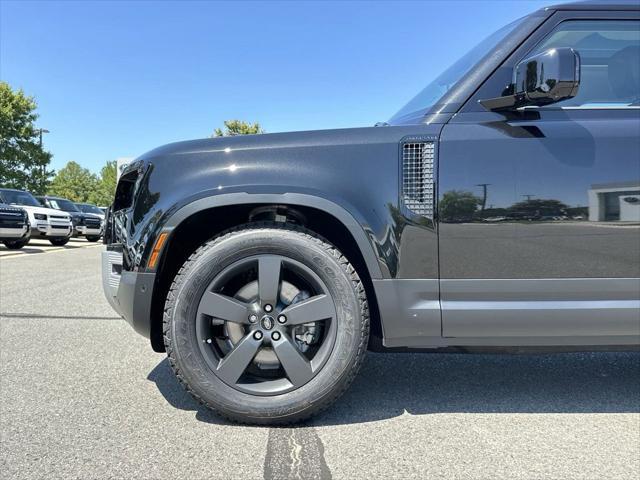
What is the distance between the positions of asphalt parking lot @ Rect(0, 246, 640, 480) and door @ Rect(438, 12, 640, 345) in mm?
483

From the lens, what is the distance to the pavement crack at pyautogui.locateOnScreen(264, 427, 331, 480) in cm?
175

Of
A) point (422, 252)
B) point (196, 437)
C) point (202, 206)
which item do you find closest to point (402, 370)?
point (422, 252)

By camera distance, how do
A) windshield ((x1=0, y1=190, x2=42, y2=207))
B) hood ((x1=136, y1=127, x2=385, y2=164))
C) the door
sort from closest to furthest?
1. the door
2. hood ((x1=136, y1=127, x2=385, y2=164))
3. windshield ((x1=0, y1=190, x2=42, y2=207))

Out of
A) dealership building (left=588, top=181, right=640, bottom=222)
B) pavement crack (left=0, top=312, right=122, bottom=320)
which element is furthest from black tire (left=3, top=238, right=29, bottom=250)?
dealership building (left=588, top=181, right=640, bottom=222)

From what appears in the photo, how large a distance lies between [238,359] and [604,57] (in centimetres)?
247

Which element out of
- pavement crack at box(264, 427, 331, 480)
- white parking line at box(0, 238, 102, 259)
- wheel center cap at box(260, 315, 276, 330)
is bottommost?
white parking line at box(0, 238, 102, 259)

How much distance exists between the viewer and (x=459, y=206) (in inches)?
81.7

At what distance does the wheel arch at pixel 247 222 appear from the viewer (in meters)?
2.10

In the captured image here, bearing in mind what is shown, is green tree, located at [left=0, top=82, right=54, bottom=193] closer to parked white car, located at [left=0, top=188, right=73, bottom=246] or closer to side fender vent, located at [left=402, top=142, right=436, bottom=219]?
parked white car, located at [left=0, top=188, right=73, bottom=246]

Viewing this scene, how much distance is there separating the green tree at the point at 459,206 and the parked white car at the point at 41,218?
14.6m

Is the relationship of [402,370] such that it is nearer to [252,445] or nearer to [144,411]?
[252,445]

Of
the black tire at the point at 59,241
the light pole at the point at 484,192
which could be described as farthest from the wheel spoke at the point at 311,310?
the black tire at the point at 59,241

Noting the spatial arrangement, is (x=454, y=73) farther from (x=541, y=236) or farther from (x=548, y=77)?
(x=541, y=236)

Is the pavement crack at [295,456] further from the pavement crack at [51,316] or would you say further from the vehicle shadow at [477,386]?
the pavement crack at [51,316]
